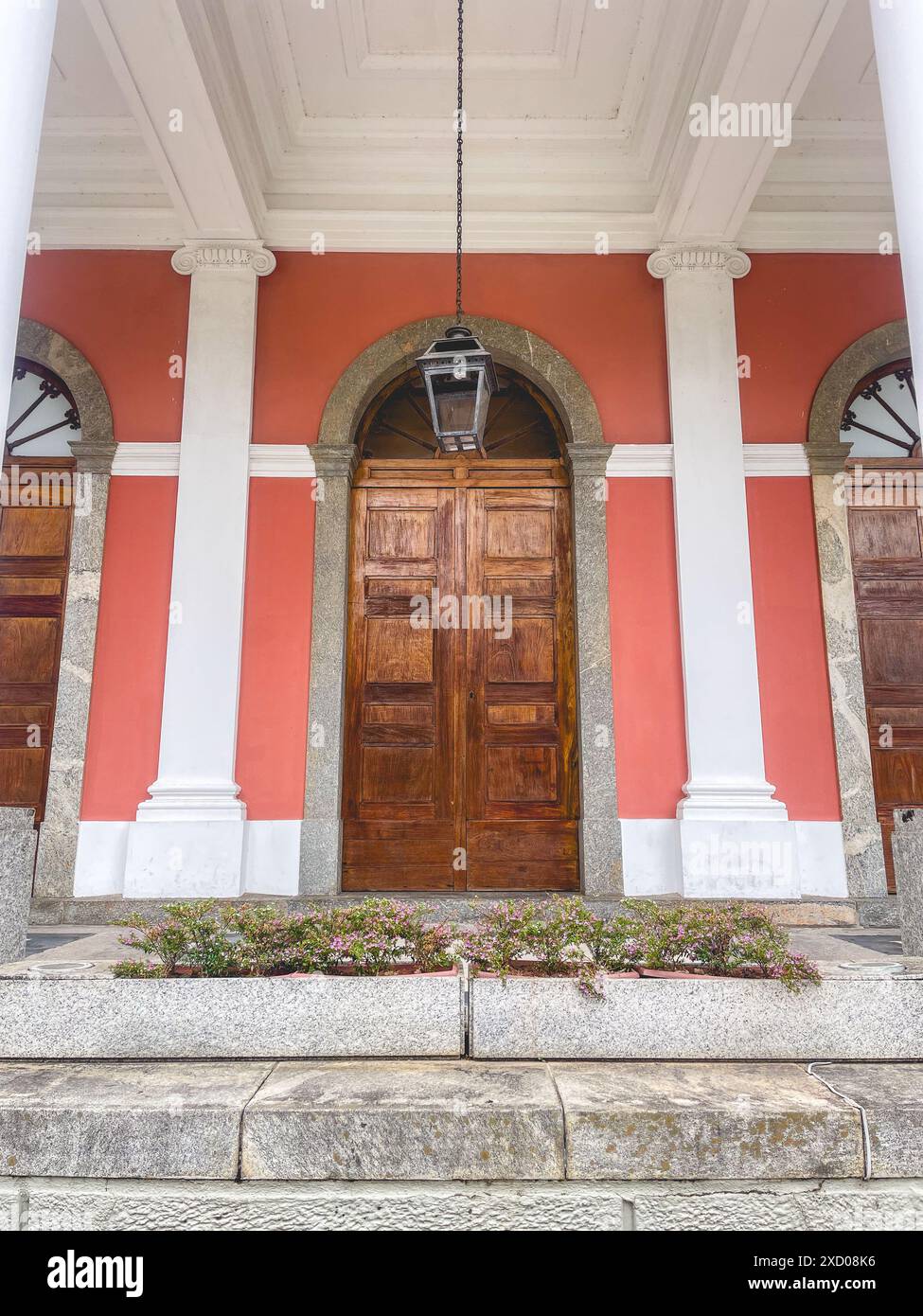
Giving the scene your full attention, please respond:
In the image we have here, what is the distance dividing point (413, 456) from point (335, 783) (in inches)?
94.9

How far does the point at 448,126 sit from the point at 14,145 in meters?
3.82

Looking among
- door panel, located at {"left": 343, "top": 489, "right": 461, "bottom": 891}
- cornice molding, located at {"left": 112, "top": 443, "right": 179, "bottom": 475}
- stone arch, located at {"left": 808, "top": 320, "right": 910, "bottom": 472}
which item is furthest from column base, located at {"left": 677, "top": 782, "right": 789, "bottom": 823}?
cornice molding, located at {"left": 112, "top": 443, "right": 179, "bottom": 475}

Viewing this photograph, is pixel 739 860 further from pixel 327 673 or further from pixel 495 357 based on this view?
pixel 495 357

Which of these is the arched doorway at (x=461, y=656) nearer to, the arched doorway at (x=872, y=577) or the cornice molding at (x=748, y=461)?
the cornice molding at (x=748, y=461)

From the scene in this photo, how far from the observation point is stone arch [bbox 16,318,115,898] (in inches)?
216

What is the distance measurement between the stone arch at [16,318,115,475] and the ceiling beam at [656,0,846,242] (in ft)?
13.4

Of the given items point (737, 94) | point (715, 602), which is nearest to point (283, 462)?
point (715, 602)

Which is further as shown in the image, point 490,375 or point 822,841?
point 822,841

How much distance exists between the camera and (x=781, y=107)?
495 cm

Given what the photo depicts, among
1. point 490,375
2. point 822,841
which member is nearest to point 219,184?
point 490,375

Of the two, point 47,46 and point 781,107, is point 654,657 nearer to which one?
point 781,107

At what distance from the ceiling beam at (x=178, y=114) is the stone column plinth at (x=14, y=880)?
3.85 meters

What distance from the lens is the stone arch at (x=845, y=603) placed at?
5.57 meters

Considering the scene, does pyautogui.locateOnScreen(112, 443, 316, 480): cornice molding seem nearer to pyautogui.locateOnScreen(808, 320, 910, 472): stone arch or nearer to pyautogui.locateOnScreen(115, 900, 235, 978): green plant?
pyautogui.locateOnScreen(808, 320, 910, 472): stone arch
